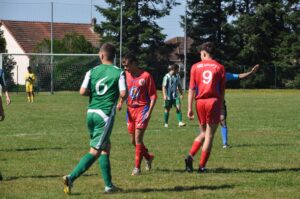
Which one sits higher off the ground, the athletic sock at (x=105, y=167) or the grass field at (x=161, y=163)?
the athletic sock at (x=105, y=167)

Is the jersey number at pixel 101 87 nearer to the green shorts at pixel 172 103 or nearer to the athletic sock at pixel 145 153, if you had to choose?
the athletic sock at pixel 145 153

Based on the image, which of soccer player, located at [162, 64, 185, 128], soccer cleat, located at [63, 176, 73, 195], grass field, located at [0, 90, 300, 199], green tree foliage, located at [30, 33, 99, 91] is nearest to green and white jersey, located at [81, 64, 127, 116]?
soccer cleat, located at [63, 176, 73, 195]

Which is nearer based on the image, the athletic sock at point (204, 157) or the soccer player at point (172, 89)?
the athletic sock at point (204, 157)

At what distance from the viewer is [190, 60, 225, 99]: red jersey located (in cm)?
956

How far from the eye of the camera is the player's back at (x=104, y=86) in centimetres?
800

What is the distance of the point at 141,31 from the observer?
56.2 m

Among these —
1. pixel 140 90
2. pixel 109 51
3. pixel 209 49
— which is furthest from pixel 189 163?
pixel 109 51

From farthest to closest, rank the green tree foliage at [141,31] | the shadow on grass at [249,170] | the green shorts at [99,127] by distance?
1. the green tree foliage at [141,31]
2. the shadow on grass at [249,170]
3. the green shorts at [99,127]

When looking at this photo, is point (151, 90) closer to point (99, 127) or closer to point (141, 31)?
point (99, 127)

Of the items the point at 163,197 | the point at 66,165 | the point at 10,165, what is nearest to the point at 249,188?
the point at 163,197

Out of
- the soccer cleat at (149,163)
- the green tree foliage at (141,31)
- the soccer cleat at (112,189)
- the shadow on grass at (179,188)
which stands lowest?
the shadow on grass at (179,188)

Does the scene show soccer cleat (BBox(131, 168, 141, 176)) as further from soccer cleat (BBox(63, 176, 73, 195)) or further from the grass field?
soccer cleat (BBox(63, 176, 73, 195))

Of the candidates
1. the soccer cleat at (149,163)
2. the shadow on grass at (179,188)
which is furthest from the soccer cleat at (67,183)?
the soccer cleat at (149,163)

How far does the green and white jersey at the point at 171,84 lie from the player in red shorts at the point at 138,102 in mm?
9484
